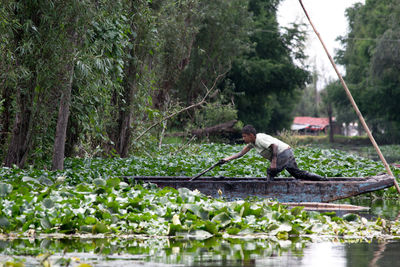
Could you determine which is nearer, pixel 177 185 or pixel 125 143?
pixel 177 185

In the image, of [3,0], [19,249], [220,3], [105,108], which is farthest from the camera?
[220,3]

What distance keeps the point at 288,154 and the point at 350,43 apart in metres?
42.8

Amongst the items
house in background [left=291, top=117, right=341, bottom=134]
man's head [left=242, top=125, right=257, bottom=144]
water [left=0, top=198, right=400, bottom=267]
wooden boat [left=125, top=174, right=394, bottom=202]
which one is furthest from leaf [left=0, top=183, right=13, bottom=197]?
house in background [left=291, top=117, right=341, bottom=134]

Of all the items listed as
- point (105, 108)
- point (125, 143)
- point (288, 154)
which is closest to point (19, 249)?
point (288, 154)

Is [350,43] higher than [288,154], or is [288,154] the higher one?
[350,43]

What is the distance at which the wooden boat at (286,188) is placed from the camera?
10.3 m

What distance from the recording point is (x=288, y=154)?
36.9 ft

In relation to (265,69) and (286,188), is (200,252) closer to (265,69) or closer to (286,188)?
(286,188)

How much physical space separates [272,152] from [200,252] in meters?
5.59

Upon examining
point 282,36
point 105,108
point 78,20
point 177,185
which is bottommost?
point 177,185

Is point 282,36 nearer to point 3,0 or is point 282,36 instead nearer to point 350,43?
point 350,43

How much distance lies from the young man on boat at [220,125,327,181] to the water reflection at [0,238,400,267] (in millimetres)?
4271

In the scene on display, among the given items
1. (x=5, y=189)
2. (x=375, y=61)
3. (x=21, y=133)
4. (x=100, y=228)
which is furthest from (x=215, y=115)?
(x=100, y=228)

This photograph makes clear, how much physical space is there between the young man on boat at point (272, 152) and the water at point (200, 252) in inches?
165
